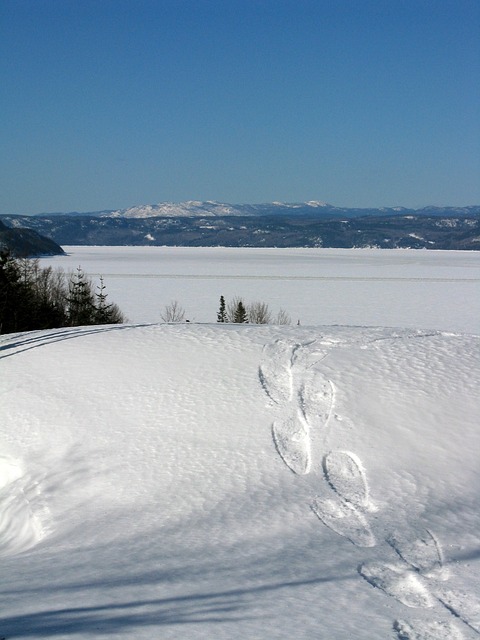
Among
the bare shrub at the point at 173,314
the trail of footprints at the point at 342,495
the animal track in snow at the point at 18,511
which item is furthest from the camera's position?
the bare shrub at the point at 173,314

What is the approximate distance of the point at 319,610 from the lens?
20.6ft

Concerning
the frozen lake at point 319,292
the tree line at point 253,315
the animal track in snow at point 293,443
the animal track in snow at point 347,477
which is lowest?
the frozen lake at point 319,292

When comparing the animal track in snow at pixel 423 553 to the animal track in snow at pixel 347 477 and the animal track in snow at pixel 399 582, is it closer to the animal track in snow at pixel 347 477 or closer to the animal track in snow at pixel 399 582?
the animal track in snow at pixel 399 582

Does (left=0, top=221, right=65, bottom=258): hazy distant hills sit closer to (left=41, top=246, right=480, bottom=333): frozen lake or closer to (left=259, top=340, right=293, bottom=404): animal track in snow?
(left=41, top=246, right=480, bottom=333): frozen lake

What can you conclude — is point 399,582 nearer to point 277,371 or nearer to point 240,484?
point 240,484

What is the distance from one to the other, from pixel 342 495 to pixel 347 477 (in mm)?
625

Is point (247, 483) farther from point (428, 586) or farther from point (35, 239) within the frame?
point (35, 239)

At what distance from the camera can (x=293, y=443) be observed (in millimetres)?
11312

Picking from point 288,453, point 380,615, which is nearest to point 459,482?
point 288,453

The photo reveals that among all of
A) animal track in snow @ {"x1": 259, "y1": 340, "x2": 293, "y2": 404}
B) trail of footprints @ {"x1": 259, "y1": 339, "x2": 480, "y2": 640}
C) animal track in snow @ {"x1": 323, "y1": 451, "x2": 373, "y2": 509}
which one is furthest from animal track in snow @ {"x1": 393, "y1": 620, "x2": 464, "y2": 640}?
animal track in snow @ {"x1": 259, "y1": 340, "x2": 293, "y2": 404}

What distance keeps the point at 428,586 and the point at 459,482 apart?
11.4 feet

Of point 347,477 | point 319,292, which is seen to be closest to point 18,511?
point 347,477

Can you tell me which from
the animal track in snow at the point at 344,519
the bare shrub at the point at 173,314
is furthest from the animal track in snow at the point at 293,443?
the bare shrub at the point at 173,314

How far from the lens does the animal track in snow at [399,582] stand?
6598mm
